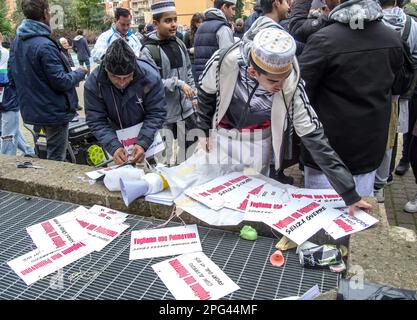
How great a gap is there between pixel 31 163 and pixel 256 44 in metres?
2.05

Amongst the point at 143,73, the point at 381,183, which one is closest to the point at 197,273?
the point at 143,73

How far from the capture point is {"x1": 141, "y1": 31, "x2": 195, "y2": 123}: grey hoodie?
3740mm

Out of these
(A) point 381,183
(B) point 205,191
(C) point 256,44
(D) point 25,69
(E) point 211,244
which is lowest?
(A) point 381,183

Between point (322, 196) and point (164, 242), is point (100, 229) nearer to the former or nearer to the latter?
point (164, 242)

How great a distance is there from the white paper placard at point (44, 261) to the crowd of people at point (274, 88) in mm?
978

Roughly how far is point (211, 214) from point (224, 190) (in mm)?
229

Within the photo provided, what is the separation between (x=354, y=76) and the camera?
7.73ft

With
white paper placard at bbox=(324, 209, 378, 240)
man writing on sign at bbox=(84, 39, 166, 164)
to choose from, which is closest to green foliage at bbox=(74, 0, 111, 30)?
man writing on sign at bbox=(84, 39, 166, 164)

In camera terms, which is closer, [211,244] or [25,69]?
[211,244]

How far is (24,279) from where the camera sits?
6.08 feet

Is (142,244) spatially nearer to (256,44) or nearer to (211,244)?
(211,244)

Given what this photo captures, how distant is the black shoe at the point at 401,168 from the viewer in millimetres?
4863

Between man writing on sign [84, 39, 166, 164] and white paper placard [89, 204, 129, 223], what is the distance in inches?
20.8

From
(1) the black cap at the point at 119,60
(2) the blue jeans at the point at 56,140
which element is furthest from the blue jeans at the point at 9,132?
(1) the black cap at the point at 119,60
